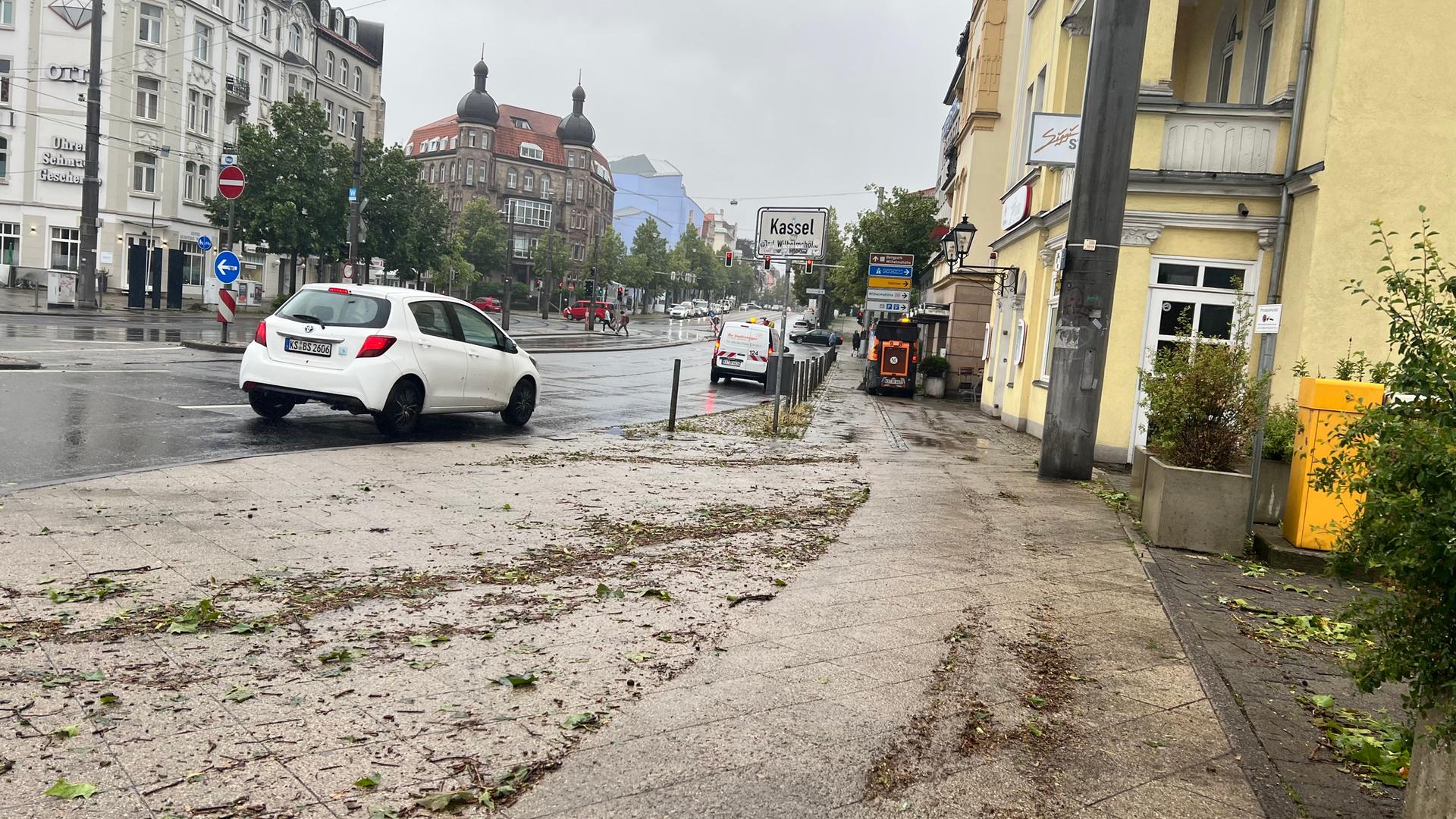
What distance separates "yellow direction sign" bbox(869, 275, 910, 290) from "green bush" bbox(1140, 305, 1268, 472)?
78.8 feet

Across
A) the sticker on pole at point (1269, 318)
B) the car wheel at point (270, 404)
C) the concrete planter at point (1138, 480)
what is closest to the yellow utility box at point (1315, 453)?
the sticker on pole at point (1269, 318)

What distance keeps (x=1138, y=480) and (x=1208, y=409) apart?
68.8 inches

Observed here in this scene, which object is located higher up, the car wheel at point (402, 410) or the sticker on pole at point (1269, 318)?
the sticker on pole at point (1269, 318)

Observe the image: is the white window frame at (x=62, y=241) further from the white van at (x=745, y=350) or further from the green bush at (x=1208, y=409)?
the green bush at (x=1208, y=409)

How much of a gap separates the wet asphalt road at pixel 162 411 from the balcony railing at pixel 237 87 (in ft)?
122

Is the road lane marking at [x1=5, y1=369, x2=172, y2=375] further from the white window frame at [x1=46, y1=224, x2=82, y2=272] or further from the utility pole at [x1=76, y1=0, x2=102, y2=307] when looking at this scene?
the white window frame at [x1=46, y1=224, x2=82, y2=272]

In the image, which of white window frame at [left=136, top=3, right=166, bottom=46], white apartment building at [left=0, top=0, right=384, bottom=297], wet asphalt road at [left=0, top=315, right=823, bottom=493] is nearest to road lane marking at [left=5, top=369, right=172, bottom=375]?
wet asphalt road at [left=0, top=315, right=823, bottom=493]

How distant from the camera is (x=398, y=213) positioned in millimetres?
55719

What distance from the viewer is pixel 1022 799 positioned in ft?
11.2

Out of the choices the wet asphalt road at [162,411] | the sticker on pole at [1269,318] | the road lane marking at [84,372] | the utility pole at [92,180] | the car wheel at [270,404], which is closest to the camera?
the sticker on pole at [1269,318]

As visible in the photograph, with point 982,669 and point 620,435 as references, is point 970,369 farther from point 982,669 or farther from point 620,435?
point 982,669

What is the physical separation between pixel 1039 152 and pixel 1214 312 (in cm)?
315

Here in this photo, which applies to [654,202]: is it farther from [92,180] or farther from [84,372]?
[84,372]

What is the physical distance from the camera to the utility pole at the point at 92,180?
33.8m
